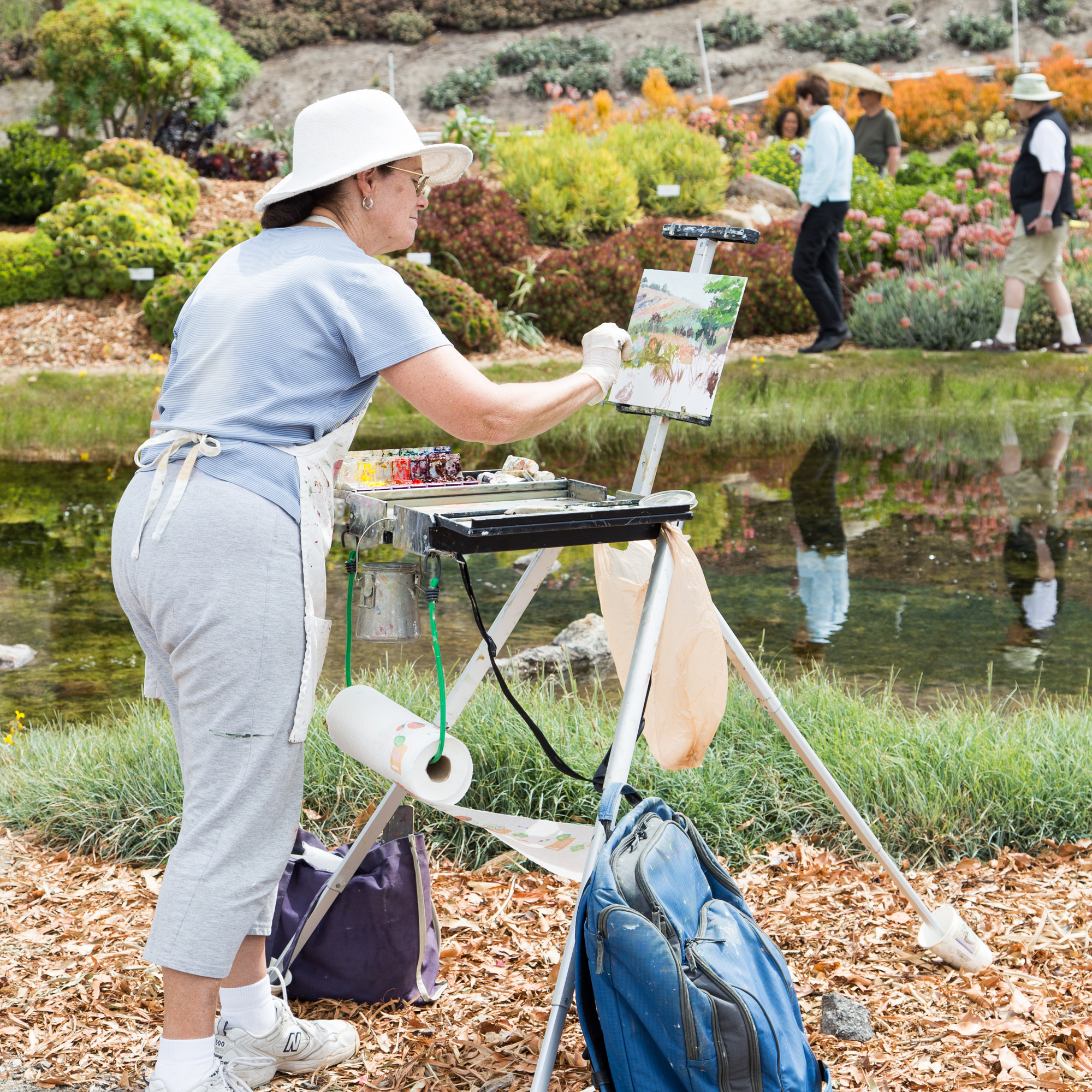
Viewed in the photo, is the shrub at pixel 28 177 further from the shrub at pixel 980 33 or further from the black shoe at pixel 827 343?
the shrub at pixel 980 33

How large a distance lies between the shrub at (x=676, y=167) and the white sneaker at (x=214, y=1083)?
1407 centimetres

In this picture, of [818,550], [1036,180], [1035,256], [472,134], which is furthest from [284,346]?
[472,134]

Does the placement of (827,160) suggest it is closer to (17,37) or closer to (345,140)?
(345,140)

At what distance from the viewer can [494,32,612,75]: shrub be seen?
99.4ft

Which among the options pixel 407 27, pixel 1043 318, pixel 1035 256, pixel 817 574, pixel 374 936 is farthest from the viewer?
pixel 407 27

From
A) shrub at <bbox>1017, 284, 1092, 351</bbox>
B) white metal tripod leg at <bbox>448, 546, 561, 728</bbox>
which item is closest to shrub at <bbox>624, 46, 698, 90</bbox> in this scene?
shrub at <bbox>1017, 284, 1092, 351</bbox>

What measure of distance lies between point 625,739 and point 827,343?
10557mm

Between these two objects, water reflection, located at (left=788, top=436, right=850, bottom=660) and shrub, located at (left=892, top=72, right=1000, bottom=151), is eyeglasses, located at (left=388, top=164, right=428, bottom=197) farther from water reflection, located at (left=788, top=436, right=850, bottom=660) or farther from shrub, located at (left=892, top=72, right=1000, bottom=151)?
shrub, located at (left=892, top=72, right=1000, bottom=151)

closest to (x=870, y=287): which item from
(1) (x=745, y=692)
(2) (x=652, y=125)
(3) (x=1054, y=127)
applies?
(3) (x=1054, y=127)

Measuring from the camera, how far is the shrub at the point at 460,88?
29.1m

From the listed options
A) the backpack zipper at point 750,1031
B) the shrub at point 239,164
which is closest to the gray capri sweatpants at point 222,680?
the backpack zipper at point 750,1031

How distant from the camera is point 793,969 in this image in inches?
109

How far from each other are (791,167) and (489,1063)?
1670 centimetres

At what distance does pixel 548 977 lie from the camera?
110 inches
